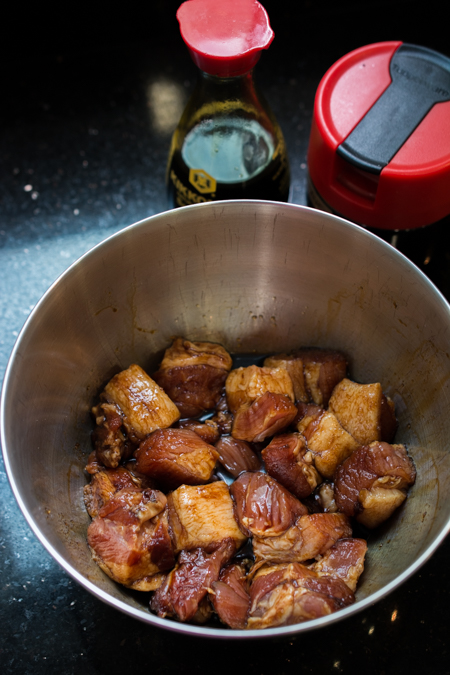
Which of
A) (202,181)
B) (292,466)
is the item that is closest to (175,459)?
(292,466)

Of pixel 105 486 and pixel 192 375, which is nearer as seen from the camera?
pixel 105 486

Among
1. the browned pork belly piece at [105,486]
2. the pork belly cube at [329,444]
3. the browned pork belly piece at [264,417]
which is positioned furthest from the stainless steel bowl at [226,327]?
the browned pork belly piece at [264,417]

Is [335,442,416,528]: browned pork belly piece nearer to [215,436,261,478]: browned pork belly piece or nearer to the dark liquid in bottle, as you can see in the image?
[215,436,261,478]: browned pork belly piece

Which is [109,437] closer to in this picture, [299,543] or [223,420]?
[223,420]

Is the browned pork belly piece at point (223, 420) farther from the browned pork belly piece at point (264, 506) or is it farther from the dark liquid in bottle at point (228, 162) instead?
the dark liquid in bottle at point (228, 162)

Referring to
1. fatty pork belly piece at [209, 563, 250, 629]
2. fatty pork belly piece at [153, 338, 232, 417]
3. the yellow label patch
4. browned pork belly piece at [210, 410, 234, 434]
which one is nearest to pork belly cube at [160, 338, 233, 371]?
fatty pork belly piece at [153, 338, 232, 417]

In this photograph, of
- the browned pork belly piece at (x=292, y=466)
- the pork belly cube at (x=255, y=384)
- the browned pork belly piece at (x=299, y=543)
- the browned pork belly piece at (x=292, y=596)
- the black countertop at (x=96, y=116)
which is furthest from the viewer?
the black countertop at (x=96, y=116)

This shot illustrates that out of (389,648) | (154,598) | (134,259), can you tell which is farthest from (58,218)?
(389,648)
